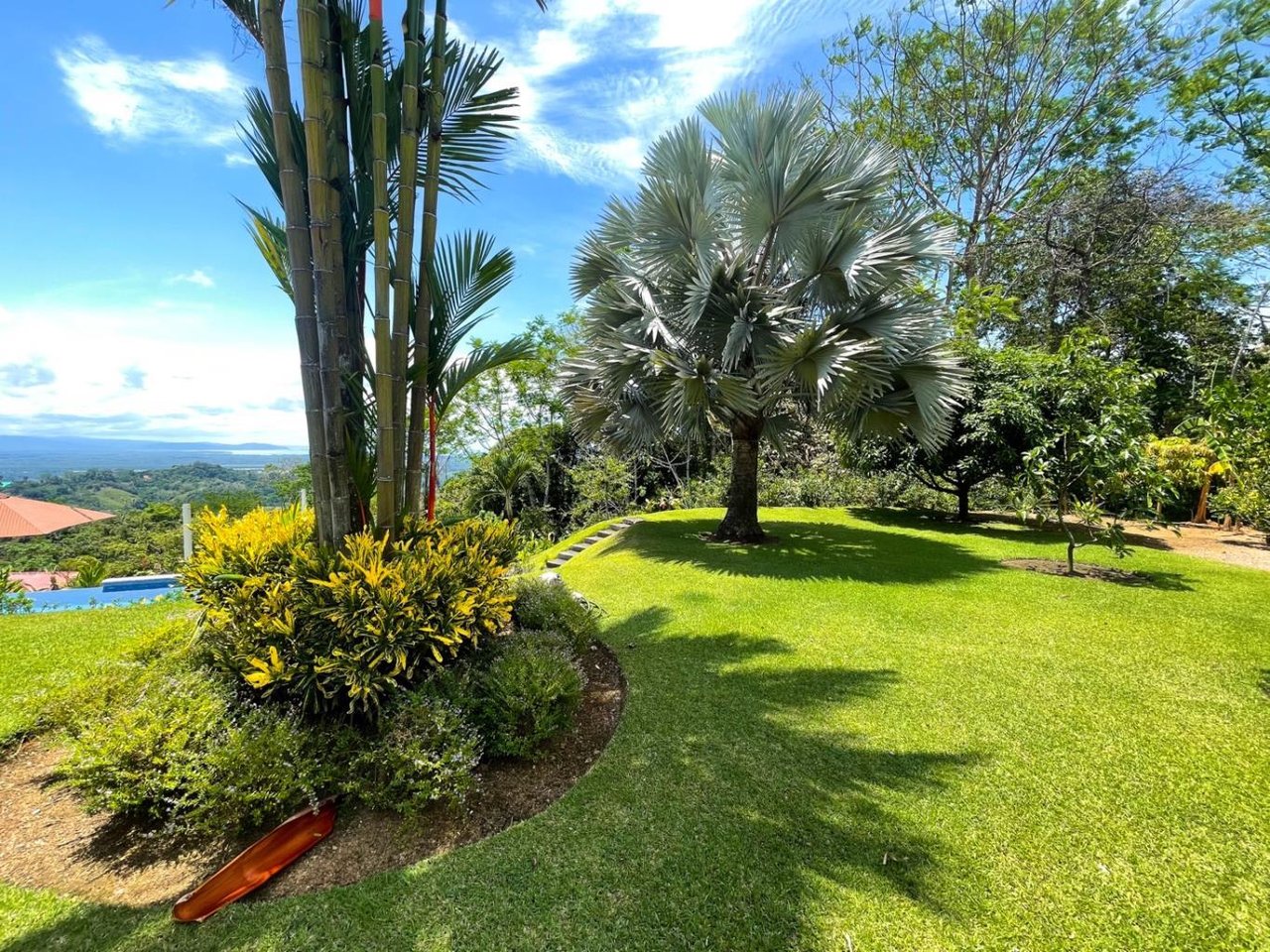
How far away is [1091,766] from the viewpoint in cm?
275

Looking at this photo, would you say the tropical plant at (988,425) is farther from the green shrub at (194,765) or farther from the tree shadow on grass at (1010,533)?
the green shrub at (194,765)

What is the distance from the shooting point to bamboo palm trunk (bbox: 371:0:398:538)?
8.82 feet

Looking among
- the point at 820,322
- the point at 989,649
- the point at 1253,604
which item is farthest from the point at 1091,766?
the point at 820,322

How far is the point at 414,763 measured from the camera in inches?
91.0

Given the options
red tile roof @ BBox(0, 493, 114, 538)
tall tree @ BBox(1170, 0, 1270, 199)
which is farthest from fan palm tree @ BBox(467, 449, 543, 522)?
tall tree @ BBox(1170, 0, 1270, 199)

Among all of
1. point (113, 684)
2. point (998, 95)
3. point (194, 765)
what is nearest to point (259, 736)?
point (194, 765)

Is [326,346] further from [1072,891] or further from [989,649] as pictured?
[989,649]

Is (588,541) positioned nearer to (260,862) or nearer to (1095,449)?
(1095,449)

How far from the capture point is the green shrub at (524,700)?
2746 millimetres

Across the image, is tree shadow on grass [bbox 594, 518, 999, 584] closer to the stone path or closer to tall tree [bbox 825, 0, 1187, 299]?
the stone path

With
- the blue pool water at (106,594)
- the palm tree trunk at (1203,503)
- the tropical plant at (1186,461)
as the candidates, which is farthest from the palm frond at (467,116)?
the palm tree trunk at (1203,503)

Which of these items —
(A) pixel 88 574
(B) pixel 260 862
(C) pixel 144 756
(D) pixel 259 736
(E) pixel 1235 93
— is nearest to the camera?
(B) pixel 260 862

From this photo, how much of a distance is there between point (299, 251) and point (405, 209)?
1.96 feet

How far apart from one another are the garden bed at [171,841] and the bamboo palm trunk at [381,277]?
1458mm
